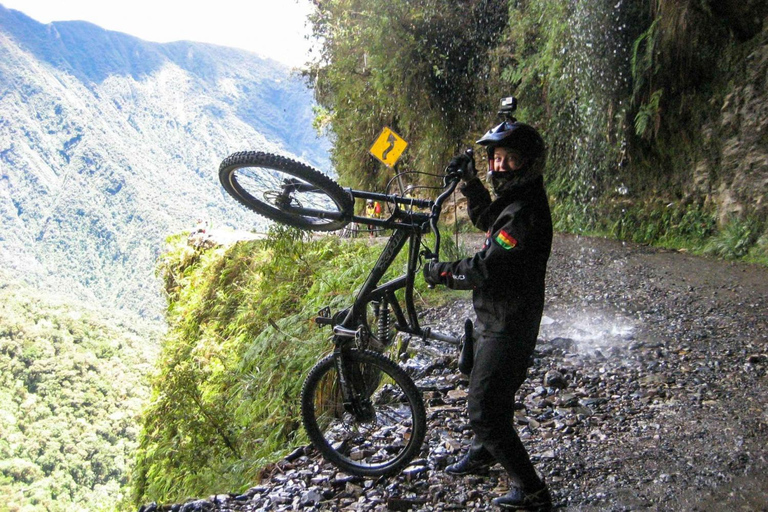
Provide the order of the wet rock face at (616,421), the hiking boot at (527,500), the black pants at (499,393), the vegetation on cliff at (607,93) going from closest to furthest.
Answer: the black pants at (499,393) < the hiking boot at (527,500) < the wet rock face at (616,421) < the vegetation on cliff at (607,93)

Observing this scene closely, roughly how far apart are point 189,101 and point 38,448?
17172 centimetres

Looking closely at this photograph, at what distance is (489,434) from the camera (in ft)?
9.14

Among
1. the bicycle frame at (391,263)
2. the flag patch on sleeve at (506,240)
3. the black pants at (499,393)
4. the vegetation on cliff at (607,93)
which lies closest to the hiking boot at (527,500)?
the black pants at (499,393)

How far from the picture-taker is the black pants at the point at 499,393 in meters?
A: 2.75

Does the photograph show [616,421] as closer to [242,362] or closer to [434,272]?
[434,272]

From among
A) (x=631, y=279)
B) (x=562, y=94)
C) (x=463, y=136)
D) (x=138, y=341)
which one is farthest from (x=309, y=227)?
(x=138, y=341)

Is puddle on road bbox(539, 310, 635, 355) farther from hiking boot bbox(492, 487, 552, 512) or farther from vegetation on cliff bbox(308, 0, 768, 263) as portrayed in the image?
vegetation on cliff bbox(308, 0, 768, 263)

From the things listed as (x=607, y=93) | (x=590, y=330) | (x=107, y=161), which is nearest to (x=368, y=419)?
(x=590, y=330)

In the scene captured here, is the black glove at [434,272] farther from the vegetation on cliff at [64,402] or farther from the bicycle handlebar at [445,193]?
the vegetation on cliff at [64,402]

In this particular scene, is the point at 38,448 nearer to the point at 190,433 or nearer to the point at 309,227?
the point at 190,433

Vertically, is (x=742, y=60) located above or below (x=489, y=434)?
above

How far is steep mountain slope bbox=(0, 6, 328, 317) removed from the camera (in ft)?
412

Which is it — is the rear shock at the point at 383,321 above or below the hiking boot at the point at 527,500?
above

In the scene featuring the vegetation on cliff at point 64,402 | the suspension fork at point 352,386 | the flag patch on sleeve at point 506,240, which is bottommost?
the vegetation on cliff at point 64,402
